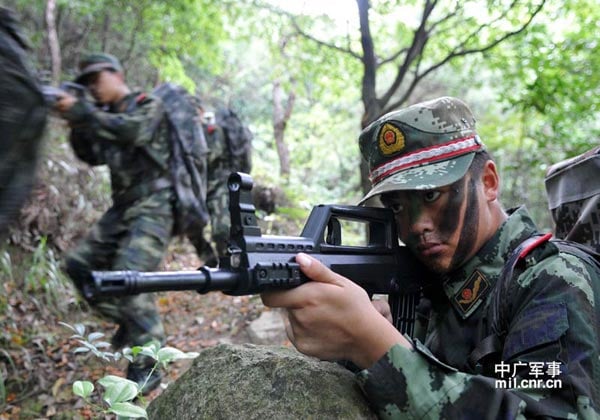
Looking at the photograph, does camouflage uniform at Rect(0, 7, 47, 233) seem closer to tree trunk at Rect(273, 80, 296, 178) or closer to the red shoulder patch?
the red shoulder patch

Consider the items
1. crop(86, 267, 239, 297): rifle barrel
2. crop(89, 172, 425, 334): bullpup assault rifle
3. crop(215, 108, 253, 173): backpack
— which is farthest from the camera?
crop(215, 108, 253, 173): backpack

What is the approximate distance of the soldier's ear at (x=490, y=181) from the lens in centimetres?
195

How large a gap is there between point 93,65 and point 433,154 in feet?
11.3

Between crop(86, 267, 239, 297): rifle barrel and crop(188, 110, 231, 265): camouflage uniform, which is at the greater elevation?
crop(86, 267, 239, 297): rifle barrel

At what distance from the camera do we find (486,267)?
1872 millimetres

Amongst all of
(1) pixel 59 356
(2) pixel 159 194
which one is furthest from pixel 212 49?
(1) pixel 59 356

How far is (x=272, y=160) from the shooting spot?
17328 mm

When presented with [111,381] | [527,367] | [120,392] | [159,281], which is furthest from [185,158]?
[527,367]

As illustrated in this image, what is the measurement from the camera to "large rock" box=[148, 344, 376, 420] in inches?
61.1

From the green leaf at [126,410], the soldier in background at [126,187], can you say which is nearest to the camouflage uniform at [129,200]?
the soldier in background at [126,187]

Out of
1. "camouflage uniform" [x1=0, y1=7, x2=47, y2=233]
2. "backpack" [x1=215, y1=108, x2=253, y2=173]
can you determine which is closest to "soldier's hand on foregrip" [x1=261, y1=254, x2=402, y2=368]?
"camouflage uniform" [x1=0, y1=7, x2=47, y2=233]

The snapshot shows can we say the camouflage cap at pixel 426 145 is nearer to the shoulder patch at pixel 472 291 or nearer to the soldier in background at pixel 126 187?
the shoulder patch at pixel 472 291

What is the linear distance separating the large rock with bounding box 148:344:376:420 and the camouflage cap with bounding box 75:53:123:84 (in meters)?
3.23

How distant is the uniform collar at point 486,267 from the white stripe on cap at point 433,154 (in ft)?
1.01
